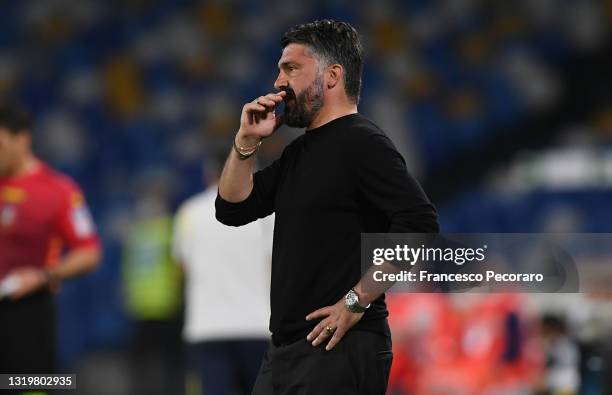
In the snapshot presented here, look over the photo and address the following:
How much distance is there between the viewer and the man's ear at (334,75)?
2.92 m

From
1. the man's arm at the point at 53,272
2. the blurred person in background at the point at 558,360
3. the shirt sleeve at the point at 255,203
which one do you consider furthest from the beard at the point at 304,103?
the blurred person in background at the point at 558,360

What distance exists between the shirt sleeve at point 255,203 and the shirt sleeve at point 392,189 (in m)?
0.34

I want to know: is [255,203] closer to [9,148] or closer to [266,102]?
[266,102]

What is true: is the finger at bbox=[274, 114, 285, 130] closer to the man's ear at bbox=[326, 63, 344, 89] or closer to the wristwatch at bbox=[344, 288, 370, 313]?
the man's ear at bbox=[326, 63, 344, 89]

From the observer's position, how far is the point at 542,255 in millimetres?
3219

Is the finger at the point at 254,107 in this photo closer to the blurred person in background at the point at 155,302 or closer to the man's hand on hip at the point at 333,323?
the man's hand on hip at the point at 333,323

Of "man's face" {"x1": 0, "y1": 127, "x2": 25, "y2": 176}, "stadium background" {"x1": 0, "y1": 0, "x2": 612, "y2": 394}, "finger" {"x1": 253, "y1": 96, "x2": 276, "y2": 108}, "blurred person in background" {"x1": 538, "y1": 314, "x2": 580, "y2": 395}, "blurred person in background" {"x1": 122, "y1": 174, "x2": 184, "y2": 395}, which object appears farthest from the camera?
"stadium background" {"x1": 0, "y1": 0, "x2": 612, "y2": 394}

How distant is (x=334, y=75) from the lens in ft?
9.61

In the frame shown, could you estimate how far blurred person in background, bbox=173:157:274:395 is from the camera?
512 cm

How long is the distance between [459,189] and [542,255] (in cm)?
771

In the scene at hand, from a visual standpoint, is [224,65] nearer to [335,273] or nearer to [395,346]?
[395,346]

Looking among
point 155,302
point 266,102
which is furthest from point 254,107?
point 155,302

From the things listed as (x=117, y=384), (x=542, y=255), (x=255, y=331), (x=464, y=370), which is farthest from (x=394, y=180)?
(x=117, y=384)

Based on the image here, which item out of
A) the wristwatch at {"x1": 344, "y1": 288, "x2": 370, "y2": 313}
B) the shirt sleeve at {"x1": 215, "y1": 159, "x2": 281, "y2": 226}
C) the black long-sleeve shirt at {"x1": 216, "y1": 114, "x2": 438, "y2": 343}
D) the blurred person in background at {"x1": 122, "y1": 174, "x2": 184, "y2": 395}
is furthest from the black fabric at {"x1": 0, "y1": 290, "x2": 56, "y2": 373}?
the blurred person in background at {"x1": 122, "y1": 174, "x2": 184, "y2": 395}
